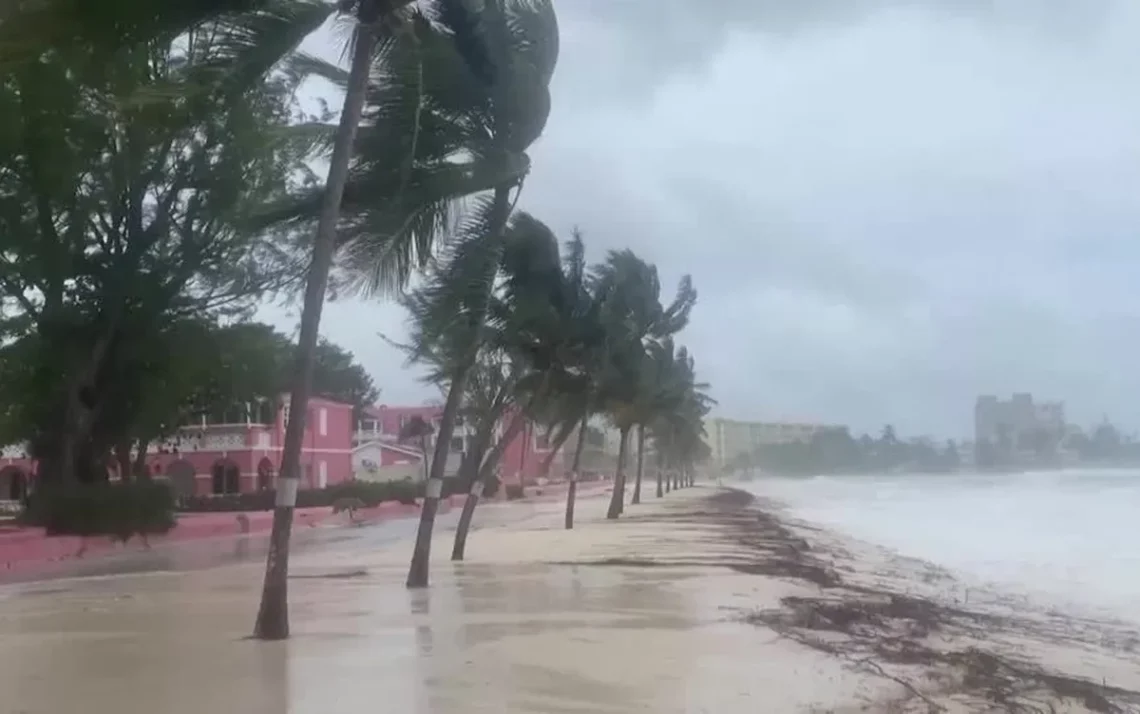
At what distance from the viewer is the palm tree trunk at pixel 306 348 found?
403 inches

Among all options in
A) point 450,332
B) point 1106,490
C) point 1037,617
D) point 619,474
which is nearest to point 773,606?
point 1037,617

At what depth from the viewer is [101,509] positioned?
27.6 meters

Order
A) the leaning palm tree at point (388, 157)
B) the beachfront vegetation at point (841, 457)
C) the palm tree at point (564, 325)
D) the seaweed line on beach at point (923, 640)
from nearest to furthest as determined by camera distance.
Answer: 1. the seaweed line on beach at point (923, 640)
2. the leaning palm tree at point (388, 157)
3. the palm tree at point (564, 325)
4. the beachfront vegetation at point (841, 457)

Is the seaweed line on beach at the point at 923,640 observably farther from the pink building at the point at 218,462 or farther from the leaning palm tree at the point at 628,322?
the pink building at the point at 218,462

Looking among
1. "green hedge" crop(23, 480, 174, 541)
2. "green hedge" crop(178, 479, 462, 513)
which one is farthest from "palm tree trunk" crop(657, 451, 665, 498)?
A: "green hedge" crop(23, 480, 174, 541)

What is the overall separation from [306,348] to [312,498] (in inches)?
1497

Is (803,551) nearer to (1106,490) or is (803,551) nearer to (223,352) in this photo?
(223,352)

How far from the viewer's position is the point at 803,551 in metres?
25.2

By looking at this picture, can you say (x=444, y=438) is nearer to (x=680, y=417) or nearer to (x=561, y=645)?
(x=561, y=645)

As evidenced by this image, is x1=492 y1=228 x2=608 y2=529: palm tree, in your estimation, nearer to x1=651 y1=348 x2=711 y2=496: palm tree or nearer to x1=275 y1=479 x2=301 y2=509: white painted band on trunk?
x1=275 y1=479 x2=301 y2=509: white painted band on trunk

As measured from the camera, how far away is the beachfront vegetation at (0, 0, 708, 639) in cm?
1051

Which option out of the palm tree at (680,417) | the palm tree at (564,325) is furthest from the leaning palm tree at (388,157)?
the palm tree at (680,417)

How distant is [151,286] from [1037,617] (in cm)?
1904

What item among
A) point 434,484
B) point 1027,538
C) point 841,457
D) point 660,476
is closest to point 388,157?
point 434,484
